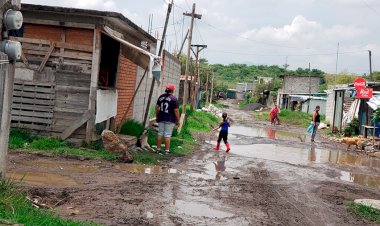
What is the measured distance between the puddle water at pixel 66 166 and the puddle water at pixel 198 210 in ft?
9.22

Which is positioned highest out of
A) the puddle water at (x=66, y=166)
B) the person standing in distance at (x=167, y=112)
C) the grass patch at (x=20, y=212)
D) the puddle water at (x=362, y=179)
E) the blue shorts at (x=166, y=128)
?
the person standing in distance at (x=167, y=112)

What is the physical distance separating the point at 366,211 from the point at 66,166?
6065mm

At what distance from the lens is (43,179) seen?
8195 mm

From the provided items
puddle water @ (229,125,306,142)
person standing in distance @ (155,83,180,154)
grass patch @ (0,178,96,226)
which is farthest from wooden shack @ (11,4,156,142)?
puddle water @ (229,125,306,142)

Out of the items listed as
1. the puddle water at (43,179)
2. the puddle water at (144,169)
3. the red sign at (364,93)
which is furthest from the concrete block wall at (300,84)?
the puddle water at (43,179)

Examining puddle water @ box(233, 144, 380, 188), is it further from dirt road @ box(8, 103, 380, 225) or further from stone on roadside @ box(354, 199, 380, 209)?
stone on roadside @ box(354, 199, 380, 209)

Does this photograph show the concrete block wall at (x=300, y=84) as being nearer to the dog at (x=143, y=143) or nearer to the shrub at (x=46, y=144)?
the dog at (x=143, y=143)

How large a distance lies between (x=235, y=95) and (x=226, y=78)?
21540 mm

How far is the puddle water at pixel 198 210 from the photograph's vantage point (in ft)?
22.6

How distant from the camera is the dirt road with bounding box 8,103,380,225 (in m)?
6.68

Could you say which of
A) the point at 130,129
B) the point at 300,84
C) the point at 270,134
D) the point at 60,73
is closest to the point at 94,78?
the point at 60,73

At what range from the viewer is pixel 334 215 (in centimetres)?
761

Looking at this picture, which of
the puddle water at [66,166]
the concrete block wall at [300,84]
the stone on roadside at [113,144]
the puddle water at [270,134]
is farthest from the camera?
the concrete block wall at [300,84]

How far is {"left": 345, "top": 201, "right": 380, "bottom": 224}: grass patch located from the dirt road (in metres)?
0.20
